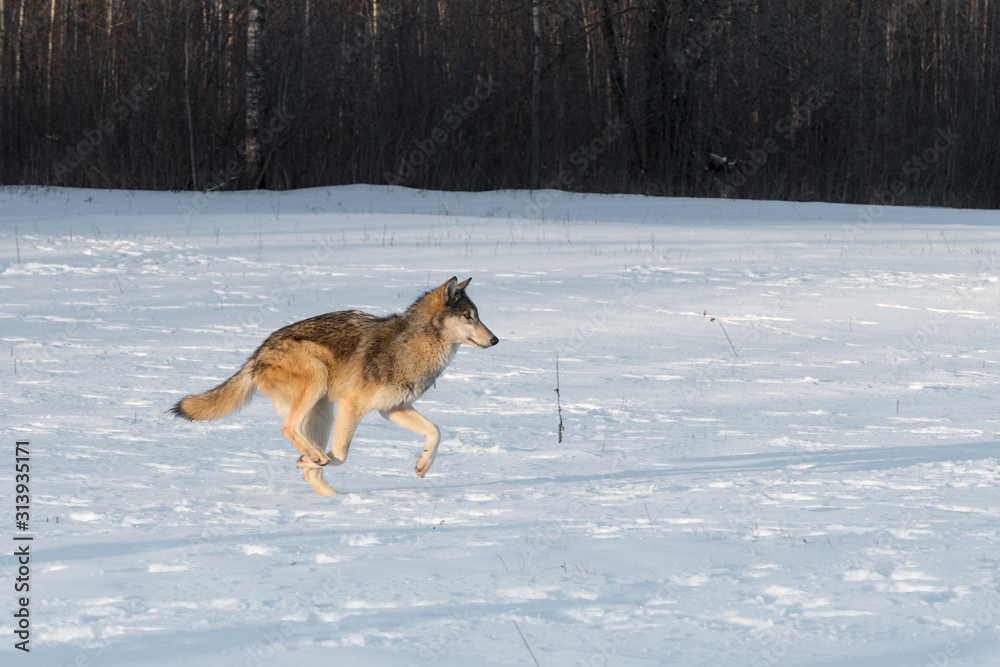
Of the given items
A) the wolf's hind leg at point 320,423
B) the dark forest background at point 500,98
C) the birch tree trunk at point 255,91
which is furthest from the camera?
the dark forest background at point 500,98

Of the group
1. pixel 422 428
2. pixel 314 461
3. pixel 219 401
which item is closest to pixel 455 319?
pixel 422 428

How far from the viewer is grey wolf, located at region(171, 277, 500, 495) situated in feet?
19.8

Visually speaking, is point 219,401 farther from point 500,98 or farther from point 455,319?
point 500,98

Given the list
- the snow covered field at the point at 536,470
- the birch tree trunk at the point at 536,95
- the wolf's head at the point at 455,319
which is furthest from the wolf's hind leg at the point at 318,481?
the birch tree trunk at the point at 536,95

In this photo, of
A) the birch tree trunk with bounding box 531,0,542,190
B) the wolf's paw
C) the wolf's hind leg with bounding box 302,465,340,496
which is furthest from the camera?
the birch tree trunk with bounding box 531,0,542,190

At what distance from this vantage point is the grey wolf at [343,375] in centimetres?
603

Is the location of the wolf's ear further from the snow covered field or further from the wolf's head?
the snow covered field

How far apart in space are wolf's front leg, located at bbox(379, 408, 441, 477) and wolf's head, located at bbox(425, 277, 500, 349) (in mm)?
535

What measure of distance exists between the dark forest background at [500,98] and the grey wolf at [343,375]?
20184mm

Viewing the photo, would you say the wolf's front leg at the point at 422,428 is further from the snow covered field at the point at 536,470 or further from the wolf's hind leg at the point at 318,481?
the wolf's hind leg at the point at 318,481

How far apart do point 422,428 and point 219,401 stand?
1189 millimetres

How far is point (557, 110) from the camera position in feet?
104

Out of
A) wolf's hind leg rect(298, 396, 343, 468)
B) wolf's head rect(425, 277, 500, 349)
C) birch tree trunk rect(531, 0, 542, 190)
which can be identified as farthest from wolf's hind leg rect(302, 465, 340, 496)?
birch tree trunk rect(531, 0, 542, 190)

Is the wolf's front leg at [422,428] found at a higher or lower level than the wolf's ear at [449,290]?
lower
